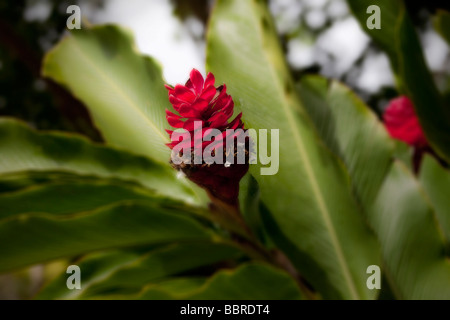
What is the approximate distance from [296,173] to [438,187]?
375 mm

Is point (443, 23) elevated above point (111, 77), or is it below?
above

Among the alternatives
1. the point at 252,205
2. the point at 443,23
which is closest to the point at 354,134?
the point at 252,205

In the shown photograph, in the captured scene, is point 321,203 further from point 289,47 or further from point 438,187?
point 289,47

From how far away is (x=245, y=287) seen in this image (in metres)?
0.65

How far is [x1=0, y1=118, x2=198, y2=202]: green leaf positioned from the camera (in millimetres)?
772

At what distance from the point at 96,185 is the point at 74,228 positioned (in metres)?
0.08

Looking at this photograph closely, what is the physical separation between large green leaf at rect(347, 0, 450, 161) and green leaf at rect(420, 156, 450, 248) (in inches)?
1.4

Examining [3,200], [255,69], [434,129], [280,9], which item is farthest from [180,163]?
[280,9]

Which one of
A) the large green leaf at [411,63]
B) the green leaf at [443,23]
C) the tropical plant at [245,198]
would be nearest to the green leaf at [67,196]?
the tropical plant at [245,198]

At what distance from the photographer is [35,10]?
2.31 m

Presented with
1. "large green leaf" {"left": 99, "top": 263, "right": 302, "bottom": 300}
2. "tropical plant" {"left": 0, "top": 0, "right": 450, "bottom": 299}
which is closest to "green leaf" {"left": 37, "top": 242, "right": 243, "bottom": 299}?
"tropical plant" {"left": 0, "top": 0, "right": 450, "bottom": 299}

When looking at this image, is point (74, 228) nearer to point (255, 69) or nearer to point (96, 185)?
point (96, 185)

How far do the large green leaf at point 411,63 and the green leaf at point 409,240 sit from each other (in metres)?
0.16

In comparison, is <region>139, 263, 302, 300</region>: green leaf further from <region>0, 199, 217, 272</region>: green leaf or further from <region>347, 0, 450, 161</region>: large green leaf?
<region>347, 0, 450, 161</region>: large green leaf
